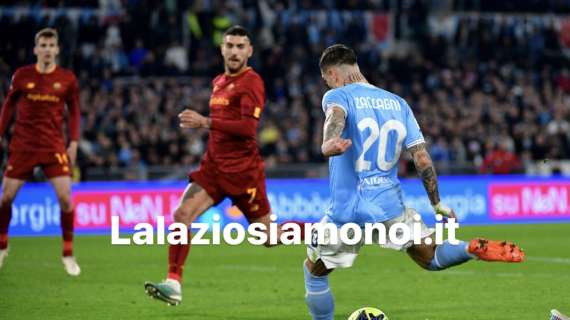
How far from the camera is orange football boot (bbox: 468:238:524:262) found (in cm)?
727

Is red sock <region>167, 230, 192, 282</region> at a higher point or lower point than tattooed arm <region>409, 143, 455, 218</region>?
lower

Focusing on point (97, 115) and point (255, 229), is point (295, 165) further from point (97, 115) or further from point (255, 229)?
point (255, 229)

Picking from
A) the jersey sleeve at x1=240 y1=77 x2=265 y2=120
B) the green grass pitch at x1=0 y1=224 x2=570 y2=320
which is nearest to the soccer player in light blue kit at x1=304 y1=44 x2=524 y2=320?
the green grass pitch at x1=0 y1=224 x2=570 y2=320

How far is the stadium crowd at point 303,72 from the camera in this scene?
23.4m

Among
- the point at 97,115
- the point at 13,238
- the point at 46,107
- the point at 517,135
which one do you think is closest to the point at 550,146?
the point at 517,135

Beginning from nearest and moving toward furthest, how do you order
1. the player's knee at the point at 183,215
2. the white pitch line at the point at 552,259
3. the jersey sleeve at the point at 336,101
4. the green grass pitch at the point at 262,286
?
the jersey sleeve at the point at 336,101 < the green grass pitch at the point at 262,286 < the player's knee at the point at 183,215 < the white pitch line at the point at 552,259

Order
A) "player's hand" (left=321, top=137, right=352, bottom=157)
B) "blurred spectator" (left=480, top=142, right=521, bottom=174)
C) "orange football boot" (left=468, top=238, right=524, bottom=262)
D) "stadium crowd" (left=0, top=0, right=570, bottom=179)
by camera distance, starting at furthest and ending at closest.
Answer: "blurred spectator" (left=480, top=142, right=521, bottom=174) → "stadium crowd" (left=0, top=0, right=570, bottom=179) → "orange football boot" (left=468, top=238, right=524, bottom=262) → "player's hand" (left=321, top=137, right=352, bottom=157)

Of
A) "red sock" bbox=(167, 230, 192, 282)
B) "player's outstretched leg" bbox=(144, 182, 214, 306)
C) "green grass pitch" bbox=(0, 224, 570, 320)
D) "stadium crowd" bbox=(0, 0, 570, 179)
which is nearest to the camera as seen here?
"player's outstretched leg" bbox=(144, 182, 214, 306)

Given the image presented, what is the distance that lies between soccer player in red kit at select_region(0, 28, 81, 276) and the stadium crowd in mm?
9373

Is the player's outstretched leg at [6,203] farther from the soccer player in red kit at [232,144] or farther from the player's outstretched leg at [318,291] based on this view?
the player's outstretched leg at [318,291]

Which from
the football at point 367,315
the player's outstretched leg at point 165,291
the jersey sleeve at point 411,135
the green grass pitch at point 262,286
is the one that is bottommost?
the green grass pitch at point 262,286

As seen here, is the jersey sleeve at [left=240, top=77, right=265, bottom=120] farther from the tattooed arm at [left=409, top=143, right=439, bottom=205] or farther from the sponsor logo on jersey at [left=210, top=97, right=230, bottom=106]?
the tattooed arm at [left=409, top=143, right=439, bottom=205]

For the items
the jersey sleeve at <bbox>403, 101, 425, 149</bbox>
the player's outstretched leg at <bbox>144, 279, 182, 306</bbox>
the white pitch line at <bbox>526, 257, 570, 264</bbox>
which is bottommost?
the white pitch line at <bbox>526, 257, 570, 264</bbox>

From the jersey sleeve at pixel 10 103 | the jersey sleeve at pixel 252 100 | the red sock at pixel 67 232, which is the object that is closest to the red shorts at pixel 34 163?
the jersey sleeve at pixel 10 103
